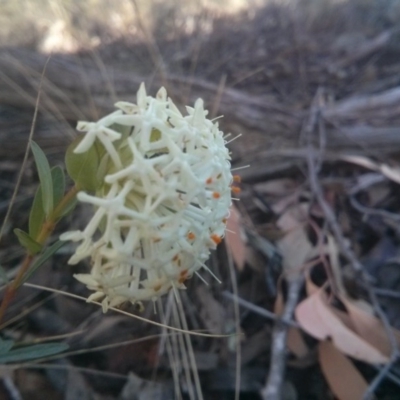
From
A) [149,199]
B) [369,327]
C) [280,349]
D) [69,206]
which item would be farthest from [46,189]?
[369,327]

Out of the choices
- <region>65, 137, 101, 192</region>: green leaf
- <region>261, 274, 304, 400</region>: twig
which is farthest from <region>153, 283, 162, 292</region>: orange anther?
<region>261, 274, 304, 400</region>: twig

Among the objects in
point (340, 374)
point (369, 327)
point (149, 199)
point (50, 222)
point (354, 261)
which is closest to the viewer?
point (149, 199)

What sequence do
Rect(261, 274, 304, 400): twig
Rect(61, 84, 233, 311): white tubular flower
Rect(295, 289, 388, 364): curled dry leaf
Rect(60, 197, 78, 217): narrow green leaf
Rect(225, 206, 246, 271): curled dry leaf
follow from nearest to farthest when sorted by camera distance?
Rect(61, 84, 233, 311): white tubular flower, Rect(60, 197, 78, 217): narrow green leaf, Rect(261, 274, 304, 400): twig, Rect(295, 289, 388, 364): curled dry leaf, Rect(225, 206, 246, 271): curled dry leaf

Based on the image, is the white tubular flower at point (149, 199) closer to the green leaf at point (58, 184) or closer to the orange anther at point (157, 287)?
the orange anther at point (157, 287)

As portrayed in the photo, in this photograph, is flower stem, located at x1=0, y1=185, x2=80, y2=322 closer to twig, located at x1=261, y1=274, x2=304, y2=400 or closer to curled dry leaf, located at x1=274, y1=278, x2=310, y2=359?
twig, located at x1=261, y1=274, x2=304, y2=400

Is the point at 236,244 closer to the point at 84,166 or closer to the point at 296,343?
the point at 296,343

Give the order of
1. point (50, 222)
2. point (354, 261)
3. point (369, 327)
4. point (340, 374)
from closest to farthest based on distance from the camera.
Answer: point (50, 222), point (340, 374), point (369, 327), point (354, 261)

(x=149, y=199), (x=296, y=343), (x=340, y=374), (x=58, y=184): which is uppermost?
(x=58, y=184)
